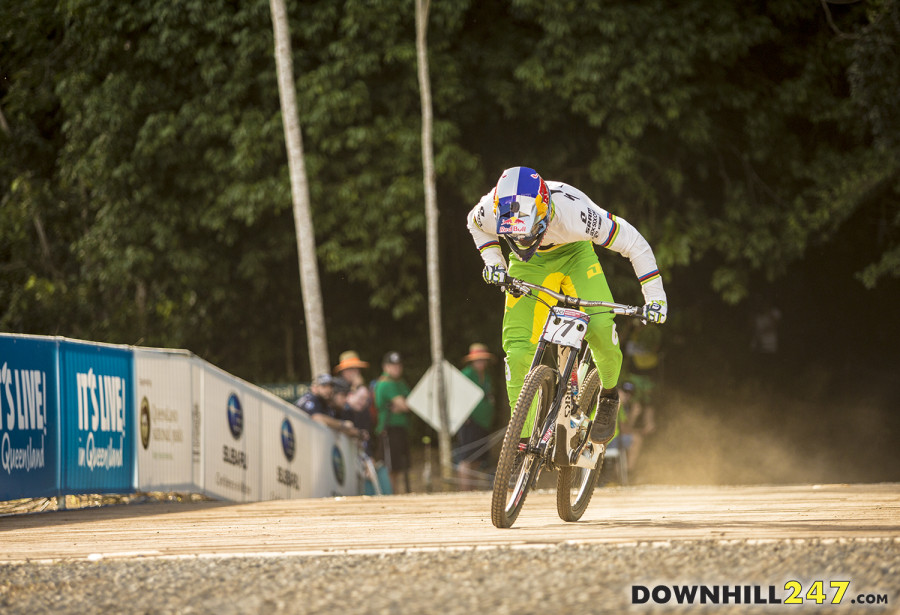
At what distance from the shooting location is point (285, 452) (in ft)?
54.9

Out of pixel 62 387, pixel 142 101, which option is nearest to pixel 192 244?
pixel 142 101

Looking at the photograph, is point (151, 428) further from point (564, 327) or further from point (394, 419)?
point (564, 327)

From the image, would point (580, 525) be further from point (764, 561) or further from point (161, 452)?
point (161, 452)

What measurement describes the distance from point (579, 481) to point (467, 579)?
300cm

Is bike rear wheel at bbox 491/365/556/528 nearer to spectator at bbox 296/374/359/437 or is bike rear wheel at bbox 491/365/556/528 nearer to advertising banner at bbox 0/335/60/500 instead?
advertising banner at bbox 0/335/60/500

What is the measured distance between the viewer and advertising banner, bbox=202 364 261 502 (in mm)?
14422

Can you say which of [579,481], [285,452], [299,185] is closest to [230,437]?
[285,452]

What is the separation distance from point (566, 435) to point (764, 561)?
2.18m

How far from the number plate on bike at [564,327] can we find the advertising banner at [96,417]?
6060mm

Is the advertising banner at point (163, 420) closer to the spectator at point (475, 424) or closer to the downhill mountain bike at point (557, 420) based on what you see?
the downhill mountain bike at point (557, 420)

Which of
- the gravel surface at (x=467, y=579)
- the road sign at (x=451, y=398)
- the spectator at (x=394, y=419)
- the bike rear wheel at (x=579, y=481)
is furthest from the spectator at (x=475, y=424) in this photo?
the gravel surface at (x=467, y=579)

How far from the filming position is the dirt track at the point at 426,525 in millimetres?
6465

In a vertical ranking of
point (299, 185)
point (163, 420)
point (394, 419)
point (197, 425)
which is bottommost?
point (394, 419)

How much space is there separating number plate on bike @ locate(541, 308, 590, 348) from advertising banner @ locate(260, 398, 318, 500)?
9.32 meters
